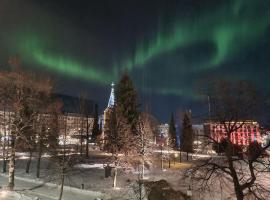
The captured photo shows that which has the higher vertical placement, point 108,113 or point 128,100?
point 128,100

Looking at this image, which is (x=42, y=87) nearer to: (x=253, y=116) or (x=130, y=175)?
(x=130, y=175)

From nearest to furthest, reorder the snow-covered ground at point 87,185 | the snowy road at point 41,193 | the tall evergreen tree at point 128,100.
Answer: the snowy road at point 41,193
the snow-covered ground at point 87,185
the tall evergreen tree at point 128,100

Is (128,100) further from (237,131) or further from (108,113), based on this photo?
(237,131)

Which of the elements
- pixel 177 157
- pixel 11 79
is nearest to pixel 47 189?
pixel 11 79

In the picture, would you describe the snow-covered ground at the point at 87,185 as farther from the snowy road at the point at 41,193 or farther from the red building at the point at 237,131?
the red building at the point at 237,131

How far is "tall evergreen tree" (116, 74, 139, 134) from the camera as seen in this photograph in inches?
2212

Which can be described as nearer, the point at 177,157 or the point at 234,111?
the point at 234,111

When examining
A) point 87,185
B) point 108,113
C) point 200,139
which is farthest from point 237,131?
point 108,113

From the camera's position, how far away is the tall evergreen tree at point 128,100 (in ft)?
184

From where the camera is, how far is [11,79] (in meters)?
33.4

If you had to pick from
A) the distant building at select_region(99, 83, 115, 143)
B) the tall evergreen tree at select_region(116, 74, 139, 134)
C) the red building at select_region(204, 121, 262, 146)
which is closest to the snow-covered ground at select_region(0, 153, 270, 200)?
the red building at select_region(204, 121, 262, 146)

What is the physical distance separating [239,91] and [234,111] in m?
1.46

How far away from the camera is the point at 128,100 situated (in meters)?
57.4

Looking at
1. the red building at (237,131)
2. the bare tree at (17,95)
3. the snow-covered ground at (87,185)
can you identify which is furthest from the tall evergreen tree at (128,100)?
the red building at (237,131)
